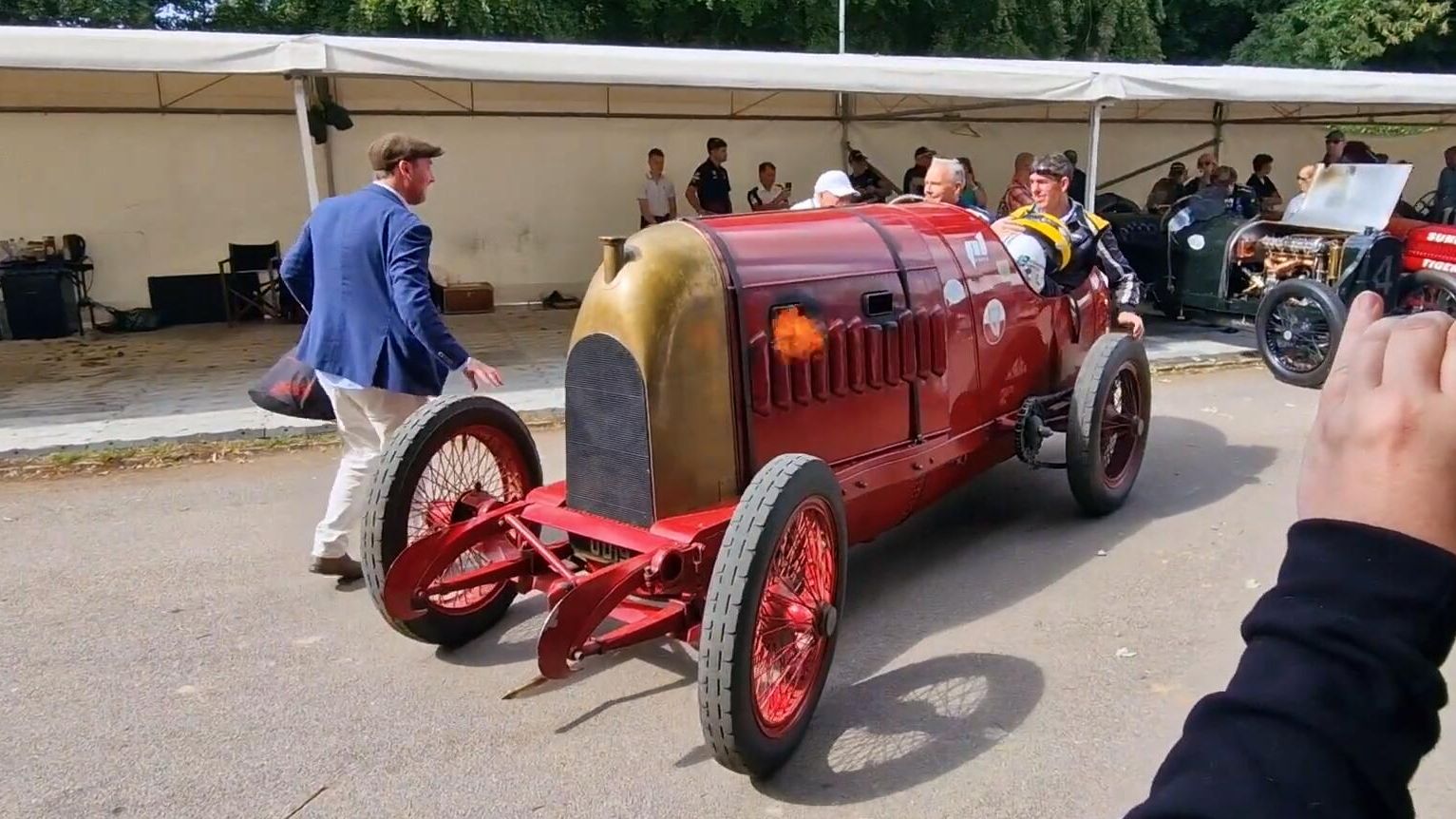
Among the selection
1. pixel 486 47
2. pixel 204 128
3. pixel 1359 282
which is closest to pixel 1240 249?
pixel 1359 282

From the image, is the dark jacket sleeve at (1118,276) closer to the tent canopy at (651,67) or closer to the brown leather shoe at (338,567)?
the tent canopy at (651,67)

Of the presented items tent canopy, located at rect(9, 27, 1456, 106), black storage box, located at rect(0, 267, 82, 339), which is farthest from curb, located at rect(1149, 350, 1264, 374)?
black storage box, located at rect(0, 267, 82, 339)

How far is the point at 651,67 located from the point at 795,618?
237 inches

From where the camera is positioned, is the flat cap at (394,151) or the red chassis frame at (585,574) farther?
the flat cap at (394,151)

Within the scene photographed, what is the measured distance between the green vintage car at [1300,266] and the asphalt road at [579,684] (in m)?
3.41

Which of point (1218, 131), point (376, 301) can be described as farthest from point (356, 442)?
point (1218, 131)

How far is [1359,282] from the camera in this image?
28.3 ft

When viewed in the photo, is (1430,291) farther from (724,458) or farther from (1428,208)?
(724,458)

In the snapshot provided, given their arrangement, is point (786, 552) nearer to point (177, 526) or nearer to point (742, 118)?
point (177, 526)

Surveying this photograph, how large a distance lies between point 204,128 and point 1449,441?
13.2m

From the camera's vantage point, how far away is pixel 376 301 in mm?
4262

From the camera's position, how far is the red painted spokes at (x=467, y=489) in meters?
3.83

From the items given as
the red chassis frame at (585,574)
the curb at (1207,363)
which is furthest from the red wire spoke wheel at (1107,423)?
the curb at (1207,363)

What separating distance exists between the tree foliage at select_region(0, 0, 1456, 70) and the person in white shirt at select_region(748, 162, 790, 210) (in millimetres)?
3940
